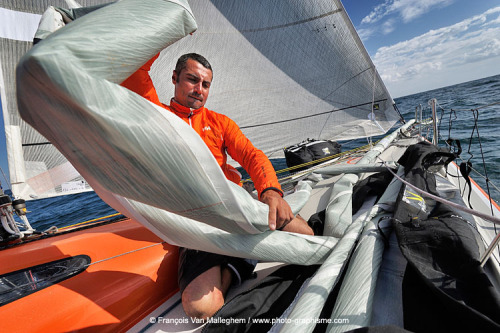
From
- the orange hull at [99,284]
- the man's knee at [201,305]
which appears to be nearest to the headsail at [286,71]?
the orange hull at [99,284]

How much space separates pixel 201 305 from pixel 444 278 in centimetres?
68

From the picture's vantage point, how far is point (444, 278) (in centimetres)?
53

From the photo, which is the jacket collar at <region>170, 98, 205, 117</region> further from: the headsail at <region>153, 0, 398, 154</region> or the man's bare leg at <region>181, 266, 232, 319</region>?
the headsail at <region>153, 0, 398, 154</region>

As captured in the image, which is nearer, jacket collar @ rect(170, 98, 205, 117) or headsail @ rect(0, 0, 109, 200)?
jacket collar @ rect(170, 98, 205, 117)

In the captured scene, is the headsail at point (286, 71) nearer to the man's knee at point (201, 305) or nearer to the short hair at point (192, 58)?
the short hair at point (192, 58)

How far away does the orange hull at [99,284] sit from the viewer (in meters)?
0.66

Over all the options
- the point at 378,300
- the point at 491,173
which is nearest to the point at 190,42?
the point at 378,300

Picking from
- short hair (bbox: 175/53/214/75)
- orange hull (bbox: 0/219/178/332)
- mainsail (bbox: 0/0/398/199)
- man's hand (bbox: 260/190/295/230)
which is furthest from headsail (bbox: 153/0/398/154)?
man's hand (bbox: 260/190/295/230)

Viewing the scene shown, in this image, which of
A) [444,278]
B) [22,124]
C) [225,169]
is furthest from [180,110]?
[22,124]

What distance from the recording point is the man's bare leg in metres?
0.77

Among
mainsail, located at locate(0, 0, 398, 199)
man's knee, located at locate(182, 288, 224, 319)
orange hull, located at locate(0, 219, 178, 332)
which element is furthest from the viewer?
mainsail, located at locate(0, 0, 398, 199)

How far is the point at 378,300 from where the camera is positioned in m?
0.60

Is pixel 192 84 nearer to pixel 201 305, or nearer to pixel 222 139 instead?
pixel 222 139

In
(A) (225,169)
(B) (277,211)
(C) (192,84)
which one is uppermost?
(C) (192,84)
